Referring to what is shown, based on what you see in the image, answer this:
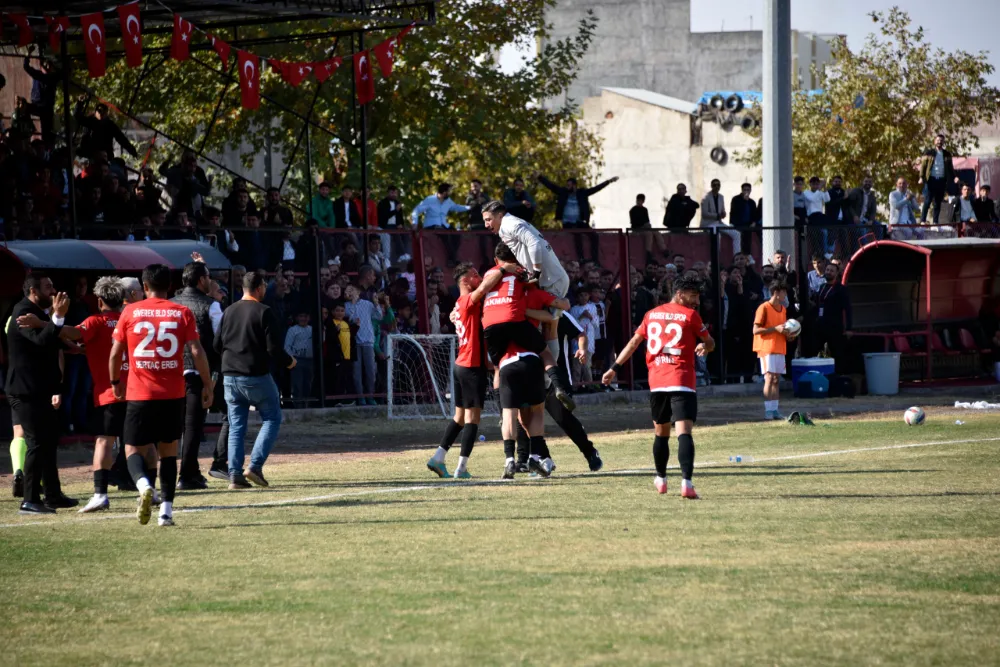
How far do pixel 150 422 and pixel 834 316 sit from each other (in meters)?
17.0

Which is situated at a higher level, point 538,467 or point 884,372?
point 538,467

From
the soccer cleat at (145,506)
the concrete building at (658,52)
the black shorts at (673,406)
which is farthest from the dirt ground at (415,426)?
the concrete building at (658,52)

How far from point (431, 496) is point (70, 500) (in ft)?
9.63

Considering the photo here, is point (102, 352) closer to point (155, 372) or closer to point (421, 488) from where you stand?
point (155, 372)

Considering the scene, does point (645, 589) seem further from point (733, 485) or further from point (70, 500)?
point (70, 500)

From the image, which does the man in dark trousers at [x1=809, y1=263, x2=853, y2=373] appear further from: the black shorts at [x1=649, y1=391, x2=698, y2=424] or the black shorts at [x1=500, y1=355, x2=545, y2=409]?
the black shorts at [x1=649, y1=391, x2=698, y2=424]

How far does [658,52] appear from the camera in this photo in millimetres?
81500

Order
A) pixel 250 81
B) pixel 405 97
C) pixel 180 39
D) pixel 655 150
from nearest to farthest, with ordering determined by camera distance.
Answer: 1. pixel 180 39
2. pixel 250 81
3. pixel 405 97
4. pixel 655 150

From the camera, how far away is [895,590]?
8.15 metres

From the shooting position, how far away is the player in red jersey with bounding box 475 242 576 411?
1357 cm

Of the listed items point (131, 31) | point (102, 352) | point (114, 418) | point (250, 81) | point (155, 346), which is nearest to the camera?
point (155, 346)

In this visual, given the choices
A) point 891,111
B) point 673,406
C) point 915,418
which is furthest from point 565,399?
point 891,111

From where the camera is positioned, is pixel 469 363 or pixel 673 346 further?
pixel 469 363

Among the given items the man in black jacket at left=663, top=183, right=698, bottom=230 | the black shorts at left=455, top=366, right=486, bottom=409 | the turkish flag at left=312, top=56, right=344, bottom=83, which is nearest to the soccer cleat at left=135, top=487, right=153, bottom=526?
the black shorts at left=455, top=366, right=486, bottom=409
